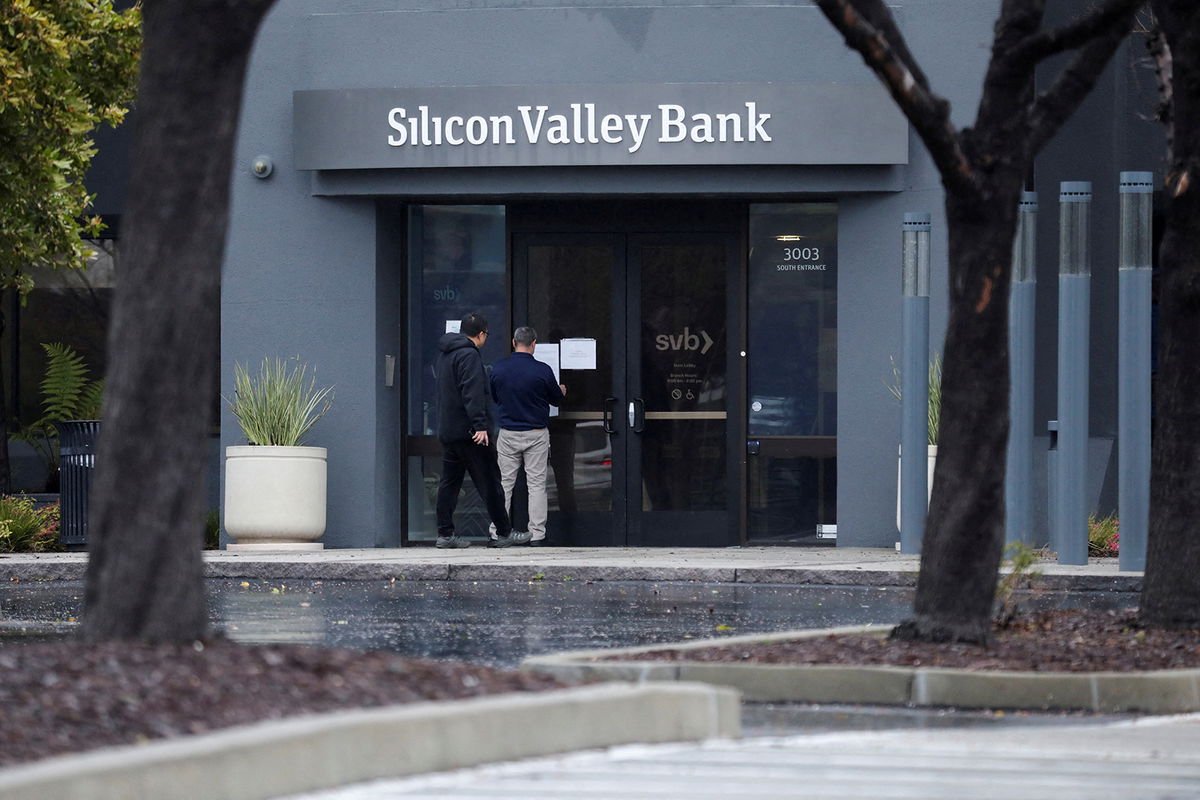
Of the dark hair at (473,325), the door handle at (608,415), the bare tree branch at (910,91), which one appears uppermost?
the bare tree branch at (910,91)

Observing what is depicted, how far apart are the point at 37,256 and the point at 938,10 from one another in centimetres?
809

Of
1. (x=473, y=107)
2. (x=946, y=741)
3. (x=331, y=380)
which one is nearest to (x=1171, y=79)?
(x=946, y=741)

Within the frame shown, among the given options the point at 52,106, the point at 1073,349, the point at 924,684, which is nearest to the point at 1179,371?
the point at 924,684

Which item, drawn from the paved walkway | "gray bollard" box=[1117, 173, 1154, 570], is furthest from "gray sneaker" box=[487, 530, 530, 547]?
the paved walkway

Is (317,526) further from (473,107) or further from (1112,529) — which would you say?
(1112,529)

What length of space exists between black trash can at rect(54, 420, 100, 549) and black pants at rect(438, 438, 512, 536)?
311cm

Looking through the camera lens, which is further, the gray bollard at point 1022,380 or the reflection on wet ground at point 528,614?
the gray bollard at point 1022,380

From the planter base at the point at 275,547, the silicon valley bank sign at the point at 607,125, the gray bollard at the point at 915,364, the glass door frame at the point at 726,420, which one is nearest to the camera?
the gray bollard at the point at 915,364

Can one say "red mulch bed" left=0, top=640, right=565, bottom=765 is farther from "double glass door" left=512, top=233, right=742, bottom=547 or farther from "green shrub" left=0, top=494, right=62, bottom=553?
"green shrub" left=0, top=494, right=62, bottom=553

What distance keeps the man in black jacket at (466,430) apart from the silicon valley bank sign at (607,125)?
5.36ft

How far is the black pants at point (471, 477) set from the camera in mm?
17250

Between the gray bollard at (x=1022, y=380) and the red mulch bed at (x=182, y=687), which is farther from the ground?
the gray bollard at (x=1022, y=380)

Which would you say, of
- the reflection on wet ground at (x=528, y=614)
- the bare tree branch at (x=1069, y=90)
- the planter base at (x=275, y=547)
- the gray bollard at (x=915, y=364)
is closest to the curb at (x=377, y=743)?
the reflection on wet ground at (x=528, y=614)

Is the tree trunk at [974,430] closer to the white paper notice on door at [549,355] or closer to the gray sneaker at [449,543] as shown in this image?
the gray sneaker at [449,543]
